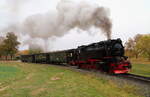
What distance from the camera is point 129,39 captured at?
7225 centimetres

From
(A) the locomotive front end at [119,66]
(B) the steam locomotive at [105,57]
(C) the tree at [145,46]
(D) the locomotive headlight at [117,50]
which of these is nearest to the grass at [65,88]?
(A) the locomotive front end at [119,66]

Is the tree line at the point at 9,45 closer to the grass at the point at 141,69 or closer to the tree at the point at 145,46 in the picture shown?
the tree at the point at 145,46

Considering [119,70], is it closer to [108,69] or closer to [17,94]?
[108,69]

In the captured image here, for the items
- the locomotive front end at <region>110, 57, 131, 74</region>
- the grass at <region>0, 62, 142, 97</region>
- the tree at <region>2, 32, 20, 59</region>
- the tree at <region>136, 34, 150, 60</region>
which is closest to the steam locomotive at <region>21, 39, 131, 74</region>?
the locomotive front end at <region>110, 57, 131, 74</region>

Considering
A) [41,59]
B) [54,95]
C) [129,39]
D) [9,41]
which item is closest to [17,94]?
[54,95]

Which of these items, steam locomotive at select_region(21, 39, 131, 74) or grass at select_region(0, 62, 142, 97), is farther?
steam locomotive at select_region(21, 39, 131, 74)

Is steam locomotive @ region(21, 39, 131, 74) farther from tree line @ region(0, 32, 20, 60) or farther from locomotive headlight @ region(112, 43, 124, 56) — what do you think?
tree line @ region(0, 32, 20, 60)

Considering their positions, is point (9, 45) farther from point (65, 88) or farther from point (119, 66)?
point (65, 88)

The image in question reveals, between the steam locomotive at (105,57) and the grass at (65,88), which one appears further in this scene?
the steam locomotive at (105,57)

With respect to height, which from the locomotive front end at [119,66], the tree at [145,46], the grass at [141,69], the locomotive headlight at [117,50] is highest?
the tree at [145,46]

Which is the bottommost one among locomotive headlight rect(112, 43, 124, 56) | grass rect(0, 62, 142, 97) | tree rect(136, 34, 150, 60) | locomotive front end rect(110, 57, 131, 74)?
grass rect(0, 62, 142, 97)

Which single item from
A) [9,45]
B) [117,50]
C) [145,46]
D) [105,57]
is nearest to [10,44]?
[9,45]

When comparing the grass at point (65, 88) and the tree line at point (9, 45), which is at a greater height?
the tree line at point (9, 45)

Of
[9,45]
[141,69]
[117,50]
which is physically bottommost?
[141,69]
